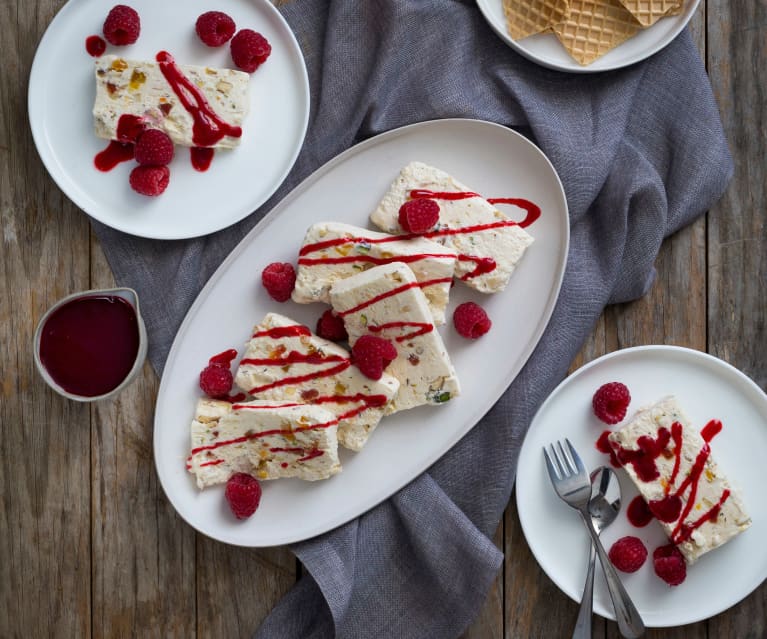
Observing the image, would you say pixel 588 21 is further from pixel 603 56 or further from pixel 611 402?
pixel 611 402

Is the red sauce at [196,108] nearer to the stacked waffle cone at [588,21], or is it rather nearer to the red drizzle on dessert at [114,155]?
the red drizzle on dessert at [114,155]

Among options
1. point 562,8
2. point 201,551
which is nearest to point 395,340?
point 201,551

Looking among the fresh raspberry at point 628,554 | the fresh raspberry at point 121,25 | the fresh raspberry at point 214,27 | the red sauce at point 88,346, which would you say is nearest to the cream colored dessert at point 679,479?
the fresh raspberry at point 628,554

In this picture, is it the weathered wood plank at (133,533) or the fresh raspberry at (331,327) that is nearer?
the fresh raspberry at (331,327)

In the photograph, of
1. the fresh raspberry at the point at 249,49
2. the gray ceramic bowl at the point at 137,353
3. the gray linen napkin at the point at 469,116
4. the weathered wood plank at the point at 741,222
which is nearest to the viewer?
the gray ceramic bowl at the point at 137,353

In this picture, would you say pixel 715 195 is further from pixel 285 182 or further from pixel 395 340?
pixel 285 182

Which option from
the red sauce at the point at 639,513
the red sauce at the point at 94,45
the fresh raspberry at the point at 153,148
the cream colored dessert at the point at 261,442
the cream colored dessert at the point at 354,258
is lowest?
the red sauce at the point at 639,513

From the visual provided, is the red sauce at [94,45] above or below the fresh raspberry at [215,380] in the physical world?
above
